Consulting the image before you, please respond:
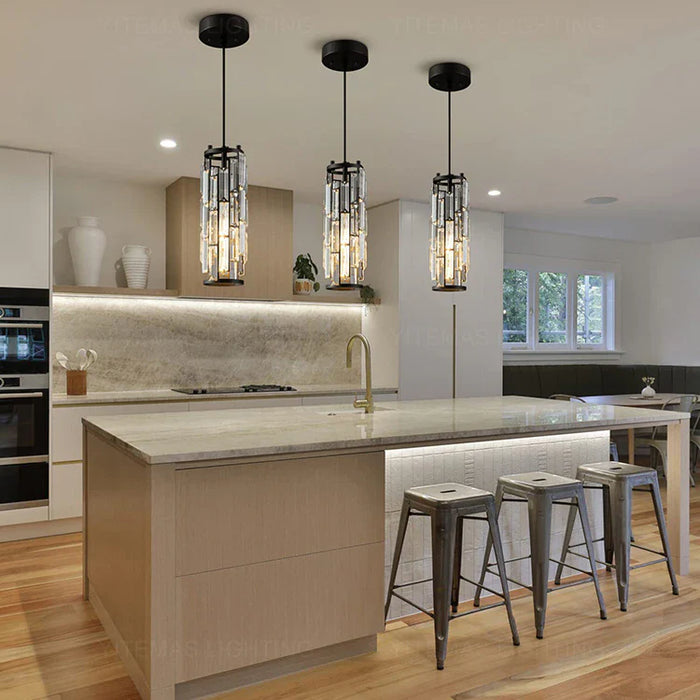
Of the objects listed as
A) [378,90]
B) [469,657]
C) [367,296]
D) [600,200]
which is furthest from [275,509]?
[600,200]

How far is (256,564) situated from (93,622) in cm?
108

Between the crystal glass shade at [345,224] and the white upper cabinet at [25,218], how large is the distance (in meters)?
2.37

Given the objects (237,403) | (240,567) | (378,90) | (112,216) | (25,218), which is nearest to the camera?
(240,567)

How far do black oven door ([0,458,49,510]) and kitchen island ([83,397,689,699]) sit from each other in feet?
4.94

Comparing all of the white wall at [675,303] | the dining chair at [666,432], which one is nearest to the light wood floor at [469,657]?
the dining chair at [666,432]

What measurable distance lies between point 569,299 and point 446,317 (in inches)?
103

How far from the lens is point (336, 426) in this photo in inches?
112

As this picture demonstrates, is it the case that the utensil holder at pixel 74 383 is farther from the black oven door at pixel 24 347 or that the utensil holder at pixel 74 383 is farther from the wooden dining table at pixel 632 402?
the wooden dining table at pixel 632 402

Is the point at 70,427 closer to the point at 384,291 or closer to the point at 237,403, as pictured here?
the point at 237,403

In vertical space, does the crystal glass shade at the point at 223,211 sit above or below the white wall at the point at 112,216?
below

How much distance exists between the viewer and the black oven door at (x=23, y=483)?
→ 4.16 m

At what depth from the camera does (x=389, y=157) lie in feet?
14.2

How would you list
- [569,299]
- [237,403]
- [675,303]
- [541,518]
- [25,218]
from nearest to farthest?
[541,518] < [25,218] < [237,403] < [569,299] < [675,303]

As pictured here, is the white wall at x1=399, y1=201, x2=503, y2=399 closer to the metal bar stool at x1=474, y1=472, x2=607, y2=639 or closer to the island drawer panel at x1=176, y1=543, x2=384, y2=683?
the metal bar stool at x1=474, y1=472, x2=607, y2=639
